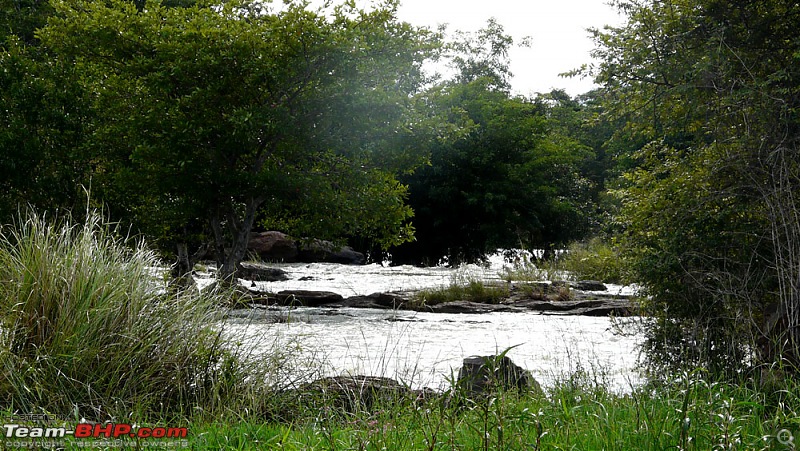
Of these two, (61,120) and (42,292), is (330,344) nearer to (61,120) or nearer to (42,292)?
(42,292)

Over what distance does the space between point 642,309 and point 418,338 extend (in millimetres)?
2877

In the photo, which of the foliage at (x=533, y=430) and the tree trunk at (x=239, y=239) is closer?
the foliage at (x=533, y=430)

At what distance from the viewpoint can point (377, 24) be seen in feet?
40.0

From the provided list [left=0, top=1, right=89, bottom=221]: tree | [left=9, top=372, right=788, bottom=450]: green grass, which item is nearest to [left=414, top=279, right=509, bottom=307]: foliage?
[left=0, top=1, right=89, bottom=221]: tree

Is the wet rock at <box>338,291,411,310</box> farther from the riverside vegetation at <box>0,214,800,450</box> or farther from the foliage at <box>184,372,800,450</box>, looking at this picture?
the foliage at <box>184,372,800,450</box>

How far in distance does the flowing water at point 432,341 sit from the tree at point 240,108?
2124 millimetres

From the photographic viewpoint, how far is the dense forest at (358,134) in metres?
5.80

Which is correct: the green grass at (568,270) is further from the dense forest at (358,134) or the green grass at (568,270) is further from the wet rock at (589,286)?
the dense forest at (358,134)

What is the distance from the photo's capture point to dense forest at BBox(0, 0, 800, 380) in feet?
19.0

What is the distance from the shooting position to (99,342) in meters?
4.26

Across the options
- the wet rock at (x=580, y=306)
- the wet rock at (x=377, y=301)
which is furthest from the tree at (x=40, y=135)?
the wet rock at (x=580, y=306)

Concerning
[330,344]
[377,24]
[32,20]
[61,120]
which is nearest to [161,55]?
[61,120]

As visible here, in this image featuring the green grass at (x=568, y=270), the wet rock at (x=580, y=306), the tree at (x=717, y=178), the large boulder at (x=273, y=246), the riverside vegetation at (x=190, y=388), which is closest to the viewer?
the riverside vegetation at (x=190, y=388)

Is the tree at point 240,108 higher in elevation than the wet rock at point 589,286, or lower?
higher
